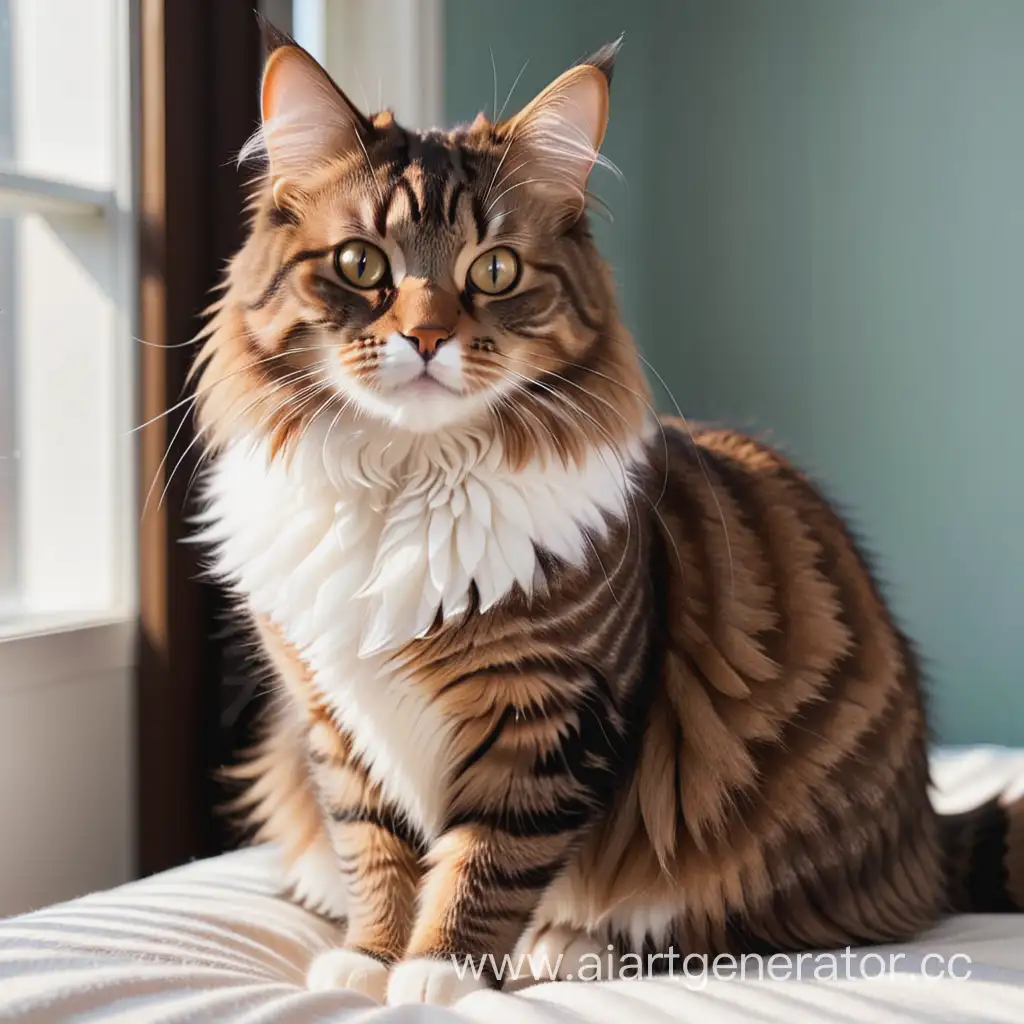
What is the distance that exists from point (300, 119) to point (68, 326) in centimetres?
55

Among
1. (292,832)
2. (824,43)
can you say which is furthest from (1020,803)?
(824,43)

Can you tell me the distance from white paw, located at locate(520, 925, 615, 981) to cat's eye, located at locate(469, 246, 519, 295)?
67 centimetres

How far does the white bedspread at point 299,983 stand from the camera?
89 centimetres

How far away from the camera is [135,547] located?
153 centimetres

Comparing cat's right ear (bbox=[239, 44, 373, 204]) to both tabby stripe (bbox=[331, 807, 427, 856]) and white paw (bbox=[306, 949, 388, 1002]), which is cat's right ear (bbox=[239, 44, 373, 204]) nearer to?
tabby stripe (bbox=[331, 807, 427, 856])

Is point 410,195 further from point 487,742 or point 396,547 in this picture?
point 487,742

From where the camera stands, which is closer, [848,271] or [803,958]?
[803,958]

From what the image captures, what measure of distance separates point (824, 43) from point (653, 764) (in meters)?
1.80

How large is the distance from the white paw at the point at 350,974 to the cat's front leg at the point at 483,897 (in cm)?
3

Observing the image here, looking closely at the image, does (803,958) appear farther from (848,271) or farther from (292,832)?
(848,271)

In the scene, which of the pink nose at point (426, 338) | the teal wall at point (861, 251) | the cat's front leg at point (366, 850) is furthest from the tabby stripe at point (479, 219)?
the teal wall at point (861, 251)

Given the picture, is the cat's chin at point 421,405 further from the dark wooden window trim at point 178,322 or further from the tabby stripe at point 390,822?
the dark wooden window trim at point 178,322

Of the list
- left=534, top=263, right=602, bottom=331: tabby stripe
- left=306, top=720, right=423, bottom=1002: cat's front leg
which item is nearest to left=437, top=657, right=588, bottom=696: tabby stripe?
left=306, top=720, right=423, bottom=1002: cat's front leg

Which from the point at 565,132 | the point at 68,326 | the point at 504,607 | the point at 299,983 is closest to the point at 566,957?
the point at 299,983
